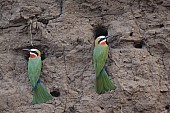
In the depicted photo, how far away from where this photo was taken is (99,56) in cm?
406

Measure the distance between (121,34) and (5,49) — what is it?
113 centimetres

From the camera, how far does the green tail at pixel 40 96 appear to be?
402 centimetres

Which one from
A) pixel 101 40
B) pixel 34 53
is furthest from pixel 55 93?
pixel 101 40

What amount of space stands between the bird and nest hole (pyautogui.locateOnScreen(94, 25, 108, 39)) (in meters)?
0.58

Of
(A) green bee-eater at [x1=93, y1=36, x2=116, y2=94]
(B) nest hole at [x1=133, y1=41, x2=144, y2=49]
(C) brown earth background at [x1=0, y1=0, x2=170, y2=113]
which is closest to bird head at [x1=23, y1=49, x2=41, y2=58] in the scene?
(C) brown earth background at [x1=0, y1=0, x2=170, y2=113]

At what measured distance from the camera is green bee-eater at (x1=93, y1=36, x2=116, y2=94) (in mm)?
3932

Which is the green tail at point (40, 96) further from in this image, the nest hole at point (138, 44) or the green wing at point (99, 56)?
the nest hole at point (138, 44)

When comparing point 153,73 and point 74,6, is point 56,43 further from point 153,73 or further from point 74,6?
point 153,73

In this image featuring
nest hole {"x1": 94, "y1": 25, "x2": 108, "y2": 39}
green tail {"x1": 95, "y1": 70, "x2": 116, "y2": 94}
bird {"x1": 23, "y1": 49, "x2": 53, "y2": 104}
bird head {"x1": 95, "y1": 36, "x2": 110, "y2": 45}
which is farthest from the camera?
nest hole {"x1": 94, "y1": 25, "x2": 108, "y2": 39}

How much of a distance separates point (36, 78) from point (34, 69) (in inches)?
3.5

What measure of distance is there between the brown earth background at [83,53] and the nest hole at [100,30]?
33 millimetres

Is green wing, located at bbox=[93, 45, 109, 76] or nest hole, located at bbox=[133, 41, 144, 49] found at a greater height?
nest hole, located at bbox=[133, 41, 144, 49]

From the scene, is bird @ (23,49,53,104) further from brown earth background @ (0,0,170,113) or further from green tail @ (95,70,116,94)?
green tail @ (95,70,116,94)

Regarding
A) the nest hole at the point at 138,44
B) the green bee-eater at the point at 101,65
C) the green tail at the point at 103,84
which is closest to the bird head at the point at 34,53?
the green bee-eater at the point at 101,65
